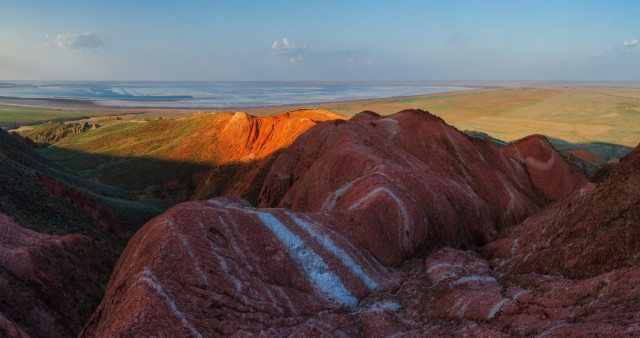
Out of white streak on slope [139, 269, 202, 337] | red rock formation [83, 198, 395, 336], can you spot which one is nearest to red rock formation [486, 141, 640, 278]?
red rock formation [83, 198, 395, 336]

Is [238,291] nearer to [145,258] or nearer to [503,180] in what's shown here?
[145,258]

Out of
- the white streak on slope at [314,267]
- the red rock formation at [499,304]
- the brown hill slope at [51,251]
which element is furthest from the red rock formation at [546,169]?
the brown hill slope at [51,251]

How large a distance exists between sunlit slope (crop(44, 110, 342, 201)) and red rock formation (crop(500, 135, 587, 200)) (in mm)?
27158

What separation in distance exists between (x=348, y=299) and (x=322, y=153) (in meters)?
18.2

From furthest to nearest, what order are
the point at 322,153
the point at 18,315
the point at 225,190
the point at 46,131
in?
the point at 46,131 < the point at 225,190 < the point at 322,153 < the point at 18,315

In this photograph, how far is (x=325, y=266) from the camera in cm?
1617

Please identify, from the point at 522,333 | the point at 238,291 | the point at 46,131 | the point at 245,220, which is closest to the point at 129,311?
the point at 238,291

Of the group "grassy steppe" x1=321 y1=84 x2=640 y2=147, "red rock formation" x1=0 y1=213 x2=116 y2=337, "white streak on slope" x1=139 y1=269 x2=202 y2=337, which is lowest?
"red rock formation" x1=0 y1=213 x2=116 y2=337

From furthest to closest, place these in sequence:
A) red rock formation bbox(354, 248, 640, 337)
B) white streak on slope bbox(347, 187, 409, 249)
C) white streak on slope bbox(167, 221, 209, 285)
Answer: white streak on slope bbox(347, 187, 409, 249), white streak on slope bbox(167, 221, 209, 285), red rock formation bbox(354, 248, 640, 337)

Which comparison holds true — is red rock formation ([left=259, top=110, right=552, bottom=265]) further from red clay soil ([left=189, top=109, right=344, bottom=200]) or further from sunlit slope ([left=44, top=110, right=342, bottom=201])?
sunlit slope ([left=44, top=110, right=342, bottom=201])

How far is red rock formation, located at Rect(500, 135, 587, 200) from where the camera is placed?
41.3m

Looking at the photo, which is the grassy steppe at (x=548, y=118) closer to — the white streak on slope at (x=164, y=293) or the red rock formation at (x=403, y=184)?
the red rock formation at (x=403, y=184)

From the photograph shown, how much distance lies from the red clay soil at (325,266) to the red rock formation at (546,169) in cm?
1875

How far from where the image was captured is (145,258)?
1354 centimetres
